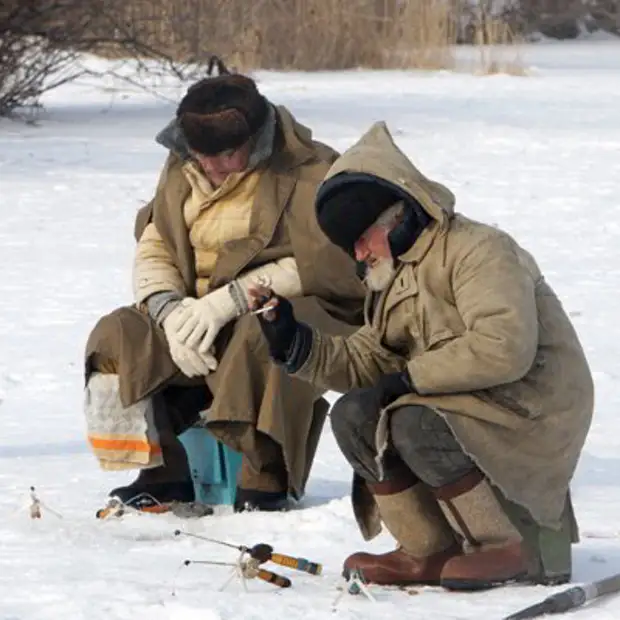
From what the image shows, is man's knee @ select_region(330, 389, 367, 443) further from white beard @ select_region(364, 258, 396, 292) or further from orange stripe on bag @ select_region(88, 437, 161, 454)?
orange stripe on bag @ select_region(88, 437, 161, 454)

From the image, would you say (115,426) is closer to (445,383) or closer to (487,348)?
(445,383)

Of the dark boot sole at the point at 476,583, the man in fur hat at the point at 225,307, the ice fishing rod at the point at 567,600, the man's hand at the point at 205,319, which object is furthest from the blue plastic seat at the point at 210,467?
the ice fishing rod at the point at 567,600

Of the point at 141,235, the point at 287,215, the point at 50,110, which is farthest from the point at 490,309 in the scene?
the point at 50,110

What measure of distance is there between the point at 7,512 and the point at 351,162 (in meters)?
1.46

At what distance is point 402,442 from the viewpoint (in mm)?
3711

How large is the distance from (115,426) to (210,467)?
0.32m

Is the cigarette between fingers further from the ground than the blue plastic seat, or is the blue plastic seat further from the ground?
the cigarette between fingers

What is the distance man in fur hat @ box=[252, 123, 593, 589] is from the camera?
12.1 ft

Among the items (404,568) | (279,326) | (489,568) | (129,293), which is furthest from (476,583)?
(129,293)

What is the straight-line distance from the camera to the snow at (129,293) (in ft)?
12.5

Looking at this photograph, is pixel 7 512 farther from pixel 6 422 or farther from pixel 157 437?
pixel 6 422

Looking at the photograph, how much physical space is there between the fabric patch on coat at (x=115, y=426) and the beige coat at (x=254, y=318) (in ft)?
0.13

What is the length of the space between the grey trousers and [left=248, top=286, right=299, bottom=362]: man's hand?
0.17 m

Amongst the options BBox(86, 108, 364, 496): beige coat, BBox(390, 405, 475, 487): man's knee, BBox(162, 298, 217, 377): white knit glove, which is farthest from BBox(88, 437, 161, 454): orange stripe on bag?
BBox(390, 405, 475, 487): man's knee
